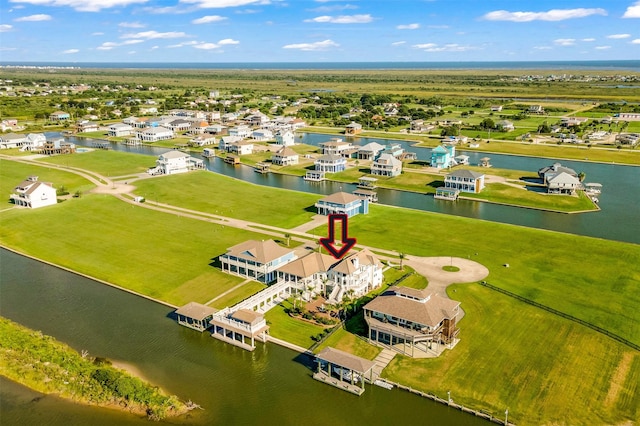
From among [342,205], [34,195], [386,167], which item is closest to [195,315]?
[342,205]

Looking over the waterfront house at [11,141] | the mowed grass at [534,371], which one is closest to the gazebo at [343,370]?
the mowed grass at [534,371]

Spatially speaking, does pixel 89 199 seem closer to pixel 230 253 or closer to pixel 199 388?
pixel 230 253

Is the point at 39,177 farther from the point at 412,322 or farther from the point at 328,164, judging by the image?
the point at 412,322

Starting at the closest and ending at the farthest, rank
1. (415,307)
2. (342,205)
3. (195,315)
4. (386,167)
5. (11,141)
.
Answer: (415,307), (195,315), (342,205), (386,167), (11,141)

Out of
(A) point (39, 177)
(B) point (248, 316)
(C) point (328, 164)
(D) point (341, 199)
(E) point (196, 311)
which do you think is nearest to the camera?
(B) point (248, 316)

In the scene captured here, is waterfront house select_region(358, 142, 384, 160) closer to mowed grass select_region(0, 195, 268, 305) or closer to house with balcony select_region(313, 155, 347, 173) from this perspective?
house with balcony select_region(313, 155, 347, 173)

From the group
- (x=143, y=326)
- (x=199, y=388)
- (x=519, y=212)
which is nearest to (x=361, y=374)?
(x=199, y=388)

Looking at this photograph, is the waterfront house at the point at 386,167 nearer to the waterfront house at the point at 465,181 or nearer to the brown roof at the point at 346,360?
the waterfront house at the point at 465,181
